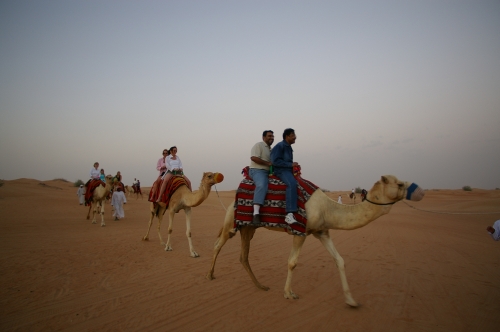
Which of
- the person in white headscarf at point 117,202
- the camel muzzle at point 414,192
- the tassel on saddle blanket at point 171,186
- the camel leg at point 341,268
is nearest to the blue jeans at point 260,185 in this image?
the camel leg at point 341,268

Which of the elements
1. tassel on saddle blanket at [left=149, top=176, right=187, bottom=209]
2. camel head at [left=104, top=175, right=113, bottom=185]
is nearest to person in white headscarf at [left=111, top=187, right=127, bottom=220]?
camel head at [left=104, top=175, right=113, bottom=185]

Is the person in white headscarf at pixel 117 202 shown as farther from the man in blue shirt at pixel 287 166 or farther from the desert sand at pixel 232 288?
the man in blue shirt at pixel 287 166

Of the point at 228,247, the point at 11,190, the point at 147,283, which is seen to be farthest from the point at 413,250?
the point at 11,190

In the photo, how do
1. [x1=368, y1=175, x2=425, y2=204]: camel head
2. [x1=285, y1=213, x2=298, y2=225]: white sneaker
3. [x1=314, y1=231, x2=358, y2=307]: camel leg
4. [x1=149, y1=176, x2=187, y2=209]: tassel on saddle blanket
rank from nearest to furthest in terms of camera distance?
[x1=368, y1=175, x2=425, y2=204]: camel head, [x1=314, y1=231, x2=358, y2=307]: camel leg, [x1=285, y1=213, x2=298, y2=225]: white sneaker, [x1=149, y1=176, x2=187, y2=209]: tassel on saddle blanket

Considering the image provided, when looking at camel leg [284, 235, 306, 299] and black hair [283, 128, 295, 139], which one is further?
black hair [283, 128, 295, 139]

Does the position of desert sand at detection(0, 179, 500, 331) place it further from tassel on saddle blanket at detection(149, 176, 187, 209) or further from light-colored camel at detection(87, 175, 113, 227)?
light-colored camel at detection(87, 175, 113, 227)

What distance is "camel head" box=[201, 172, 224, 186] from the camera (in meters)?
8.07

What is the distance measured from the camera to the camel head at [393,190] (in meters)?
4.86

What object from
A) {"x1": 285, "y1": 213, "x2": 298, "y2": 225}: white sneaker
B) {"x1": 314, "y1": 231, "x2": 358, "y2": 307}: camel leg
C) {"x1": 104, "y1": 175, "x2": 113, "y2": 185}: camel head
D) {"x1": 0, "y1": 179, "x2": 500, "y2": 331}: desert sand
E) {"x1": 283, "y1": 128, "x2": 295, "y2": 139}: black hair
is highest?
{"x1": 283, "y1": 128, "x2": 295, "y2": 139}: black hair

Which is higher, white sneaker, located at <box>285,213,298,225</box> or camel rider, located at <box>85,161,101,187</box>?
camel rider, located at <box>85,161,101,187</box>

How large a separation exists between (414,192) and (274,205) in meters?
2.25

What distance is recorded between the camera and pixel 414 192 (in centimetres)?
485

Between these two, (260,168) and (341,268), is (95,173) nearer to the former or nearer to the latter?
(260,168)

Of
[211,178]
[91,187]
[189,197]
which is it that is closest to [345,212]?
[211,178]
